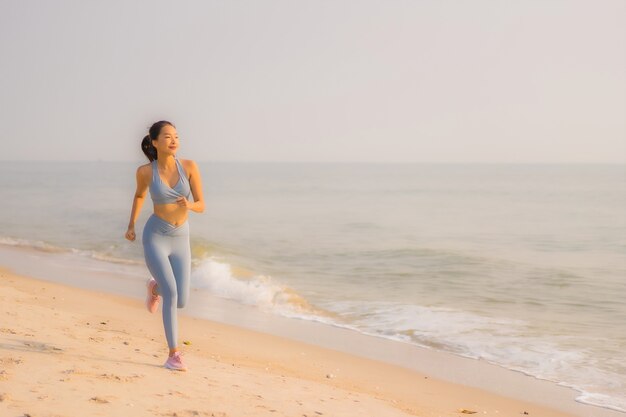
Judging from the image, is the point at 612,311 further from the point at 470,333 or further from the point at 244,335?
the point at 244,335

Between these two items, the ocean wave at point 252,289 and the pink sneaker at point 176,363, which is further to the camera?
the ocean wave at point 252,289

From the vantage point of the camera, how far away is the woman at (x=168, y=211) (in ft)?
19.7

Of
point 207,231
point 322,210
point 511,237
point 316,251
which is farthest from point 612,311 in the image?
point 322,210

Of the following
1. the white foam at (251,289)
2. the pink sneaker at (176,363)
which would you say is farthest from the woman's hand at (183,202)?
the white foam at (251,289)

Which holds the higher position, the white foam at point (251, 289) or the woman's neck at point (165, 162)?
the woman's neck at point (165, 162)

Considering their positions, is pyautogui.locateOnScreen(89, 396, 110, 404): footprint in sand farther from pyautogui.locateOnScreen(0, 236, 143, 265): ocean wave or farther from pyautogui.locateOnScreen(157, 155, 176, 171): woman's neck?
pyautogui.locateOnScreen(0, 236, 143, 265): ocean wave

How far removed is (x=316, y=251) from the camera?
2217 centimetres

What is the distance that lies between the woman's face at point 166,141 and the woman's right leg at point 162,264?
1.96 ft

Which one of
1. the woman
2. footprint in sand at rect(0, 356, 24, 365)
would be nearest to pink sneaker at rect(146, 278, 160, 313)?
the woman

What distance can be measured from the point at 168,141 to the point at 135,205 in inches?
25.2

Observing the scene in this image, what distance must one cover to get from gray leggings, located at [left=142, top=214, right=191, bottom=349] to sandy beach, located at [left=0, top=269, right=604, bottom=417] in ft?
1.79

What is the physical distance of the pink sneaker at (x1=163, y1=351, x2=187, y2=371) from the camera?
6.23m

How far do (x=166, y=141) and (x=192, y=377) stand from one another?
75.5 inches

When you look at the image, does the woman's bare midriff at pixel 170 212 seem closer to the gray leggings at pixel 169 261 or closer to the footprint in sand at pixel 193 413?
the gray leggings at pixel 169 261
